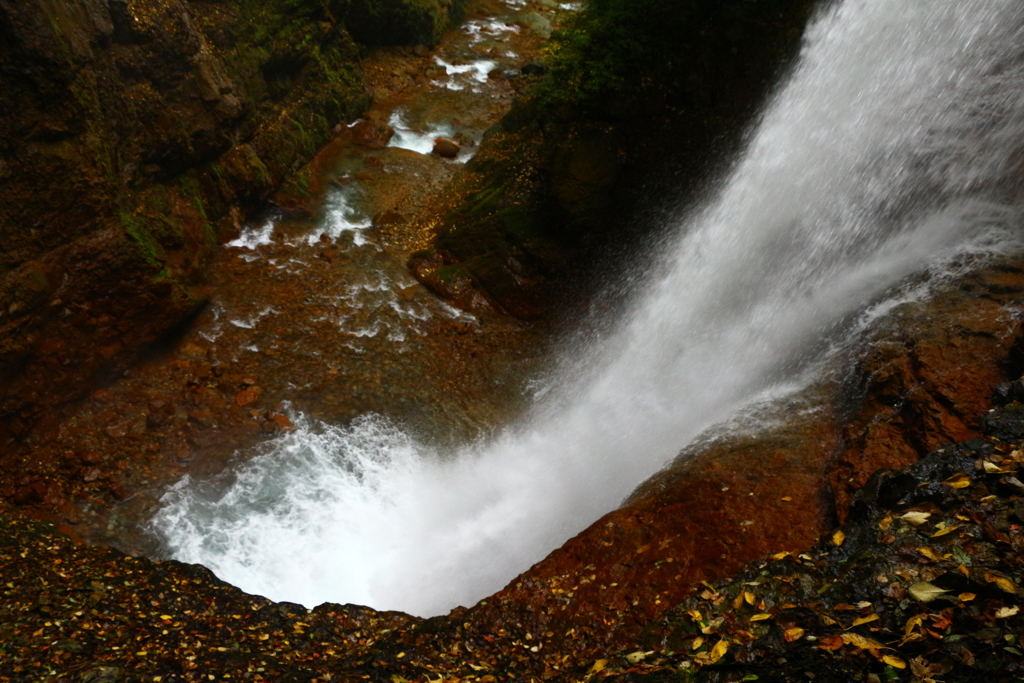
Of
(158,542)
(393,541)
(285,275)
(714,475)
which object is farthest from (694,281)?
(158,542)

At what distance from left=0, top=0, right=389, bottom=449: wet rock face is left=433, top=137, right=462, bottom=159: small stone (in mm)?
3603

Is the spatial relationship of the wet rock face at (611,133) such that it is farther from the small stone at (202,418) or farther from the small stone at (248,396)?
the small stone at (202,418)

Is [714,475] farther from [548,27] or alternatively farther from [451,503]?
[548,27]

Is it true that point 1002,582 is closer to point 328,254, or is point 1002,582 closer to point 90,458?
point 90,458

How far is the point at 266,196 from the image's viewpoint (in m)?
12.6

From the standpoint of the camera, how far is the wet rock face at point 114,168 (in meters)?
7.43

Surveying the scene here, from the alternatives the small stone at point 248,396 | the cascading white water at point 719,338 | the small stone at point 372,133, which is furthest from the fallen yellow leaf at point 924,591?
the small stone at point 372,133

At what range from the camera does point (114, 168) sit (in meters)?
8.85

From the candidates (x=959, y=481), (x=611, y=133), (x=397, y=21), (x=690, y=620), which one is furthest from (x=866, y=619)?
(x=397, y=21)

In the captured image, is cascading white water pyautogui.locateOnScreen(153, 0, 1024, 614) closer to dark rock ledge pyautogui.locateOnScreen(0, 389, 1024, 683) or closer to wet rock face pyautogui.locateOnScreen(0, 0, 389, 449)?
dark rock ledge pyautogui.locateOnScreen(0, 389, 1024, 683)

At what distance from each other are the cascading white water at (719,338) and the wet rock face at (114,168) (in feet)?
8.50

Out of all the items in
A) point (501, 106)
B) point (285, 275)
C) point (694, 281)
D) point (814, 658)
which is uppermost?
point (501, 106)

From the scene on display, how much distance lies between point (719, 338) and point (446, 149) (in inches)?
350

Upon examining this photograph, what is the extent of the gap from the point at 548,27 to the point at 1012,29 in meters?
17.5
